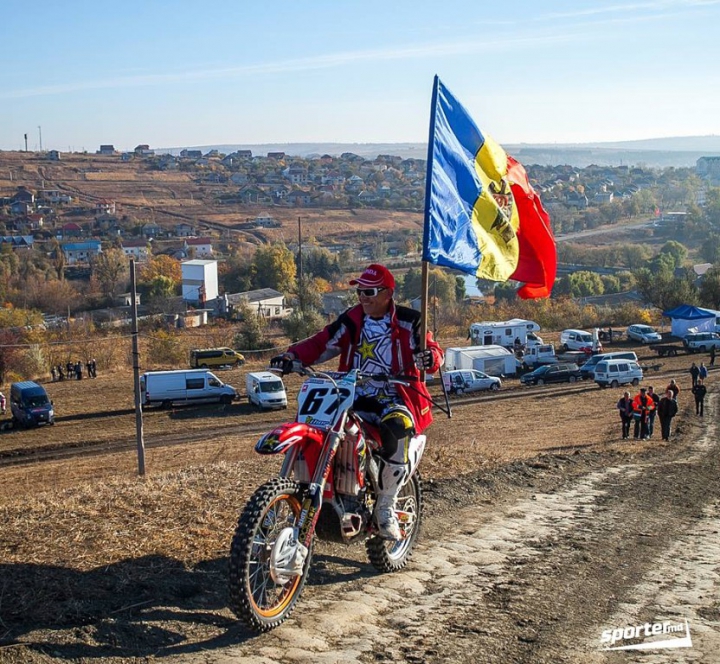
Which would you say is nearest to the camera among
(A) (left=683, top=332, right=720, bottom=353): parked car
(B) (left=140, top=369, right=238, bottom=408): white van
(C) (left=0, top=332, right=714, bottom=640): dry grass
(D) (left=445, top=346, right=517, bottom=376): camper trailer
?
(C) (left=0, top=332, right=714, bottom=640): dry grass

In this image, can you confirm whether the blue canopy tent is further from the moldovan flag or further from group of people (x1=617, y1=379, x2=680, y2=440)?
the moldovan flag

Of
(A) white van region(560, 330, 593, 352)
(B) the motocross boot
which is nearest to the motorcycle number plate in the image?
(B) the motocross boot

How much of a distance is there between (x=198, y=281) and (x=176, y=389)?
50.2m

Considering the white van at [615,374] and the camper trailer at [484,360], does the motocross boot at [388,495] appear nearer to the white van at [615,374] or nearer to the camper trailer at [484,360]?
the white van at [615,374]

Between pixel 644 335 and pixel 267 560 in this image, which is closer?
pixel 267 560

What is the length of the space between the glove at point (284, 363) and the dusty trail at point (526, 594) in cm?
154

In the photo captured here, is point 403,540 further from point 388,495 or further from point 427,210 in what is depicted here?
point 427,210

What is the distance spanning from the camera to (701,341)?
2178 inches

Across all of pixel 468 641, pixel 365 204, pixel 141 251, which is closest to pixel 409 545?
pixel 468 641

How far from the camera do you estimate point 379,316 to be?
6.84 metres

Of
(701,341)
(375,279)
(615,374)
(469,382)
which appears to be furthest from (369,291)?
(701,341)

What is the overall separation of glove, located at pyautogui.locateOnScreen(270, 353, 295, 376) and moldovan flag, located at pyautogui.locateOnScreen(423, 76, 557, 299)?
3106 mm

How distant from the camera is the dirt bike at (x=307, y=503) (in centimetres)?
542

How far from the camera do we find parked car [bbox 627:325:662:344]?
194 ft
